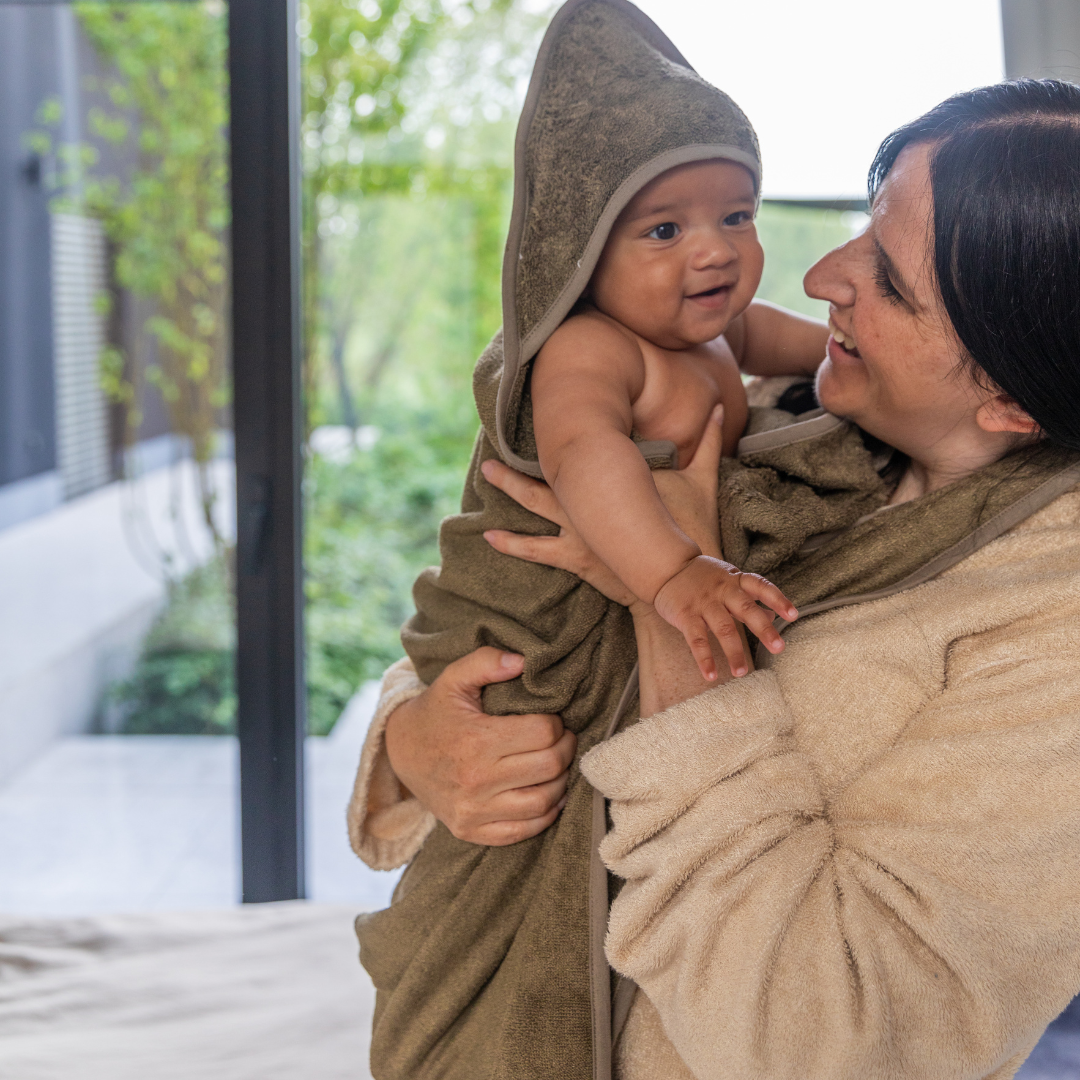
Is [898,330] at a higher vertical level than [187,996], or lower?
higher

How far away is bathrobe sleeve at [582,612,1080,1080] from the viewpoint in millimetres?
812

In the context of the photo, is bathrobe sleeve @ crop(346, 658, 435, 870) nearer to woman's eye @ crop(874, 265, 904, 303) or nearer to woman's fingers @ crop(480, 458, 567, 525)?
woman's fingers @ crop(480, 458, 567, 525)

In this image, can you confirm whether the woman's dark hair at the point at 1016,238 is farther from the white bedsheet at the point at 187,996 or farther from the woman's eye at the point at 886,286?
the white bedsheet at the point at 187,996

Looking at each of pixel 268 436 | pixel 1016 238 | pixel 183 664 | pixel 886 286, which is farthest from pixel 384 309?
pixel 1016 238

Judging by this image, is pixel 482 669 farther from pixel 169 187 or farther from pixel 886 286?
pixel 169 187

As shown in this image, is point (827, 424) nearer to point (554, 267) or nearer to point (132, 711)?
point (554, 267)

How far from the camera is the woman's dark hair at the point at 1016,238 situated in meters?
0.91

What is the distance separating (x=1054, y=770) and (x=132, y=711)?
2343 mm

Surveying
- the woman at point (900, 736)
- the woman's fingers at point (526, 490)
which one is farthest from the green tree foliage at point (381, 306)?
the woman at point (900, 736)

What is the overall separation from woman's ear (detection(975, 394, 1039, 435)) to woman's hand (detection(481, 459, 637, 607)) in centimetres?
39

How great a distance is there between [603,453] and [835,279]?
0.31 metres

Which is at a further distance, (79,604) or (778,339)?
(79,604)

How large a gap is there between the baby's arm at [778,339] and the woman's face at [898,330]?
10.2 inches

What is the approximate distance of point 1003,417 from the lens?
1015mm
